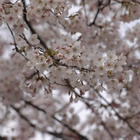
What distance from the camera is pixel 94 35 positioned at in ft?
14.8

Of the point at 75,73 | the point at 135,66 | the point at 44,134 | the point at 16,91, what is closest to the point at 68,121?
the point at 44,134

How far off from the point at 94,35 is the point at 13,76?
2.10 m

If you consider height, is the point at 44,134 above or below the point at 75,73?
below

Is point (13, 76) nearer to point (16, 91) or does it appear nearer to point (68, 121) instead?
point (16, 91)

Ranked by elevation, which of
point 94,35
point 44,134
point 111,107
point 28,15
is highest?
point 28,15

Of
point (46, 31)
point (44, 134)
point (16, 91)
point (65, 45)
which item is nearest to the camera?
point (65, 45)

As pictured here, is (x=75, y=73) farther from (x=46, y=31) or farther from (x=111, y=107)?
(x=46, y=31)

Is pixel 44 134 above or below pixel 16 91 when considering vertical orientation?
below

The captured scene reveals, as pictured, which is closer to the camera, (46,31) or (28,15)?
(28,15)

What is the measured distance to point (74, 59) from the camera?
88.4 inches

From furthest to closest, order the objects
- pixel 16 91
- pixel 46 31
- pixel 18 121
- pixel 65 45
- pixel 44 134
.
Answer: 1. pixel 18 121
2. pixel 46 31
3. pixel 44 134
4. pixel 16 91
5. pixel 65 45

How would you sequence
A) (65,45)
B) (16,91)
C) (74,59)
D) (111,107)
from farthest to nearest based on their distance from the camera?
(16,91) → (111,107) → (65,45) → (74,59)

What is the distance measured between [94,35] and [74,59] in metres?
2.39

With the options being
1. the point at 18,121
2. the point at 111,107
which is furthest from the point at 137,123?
the point at 18,121
